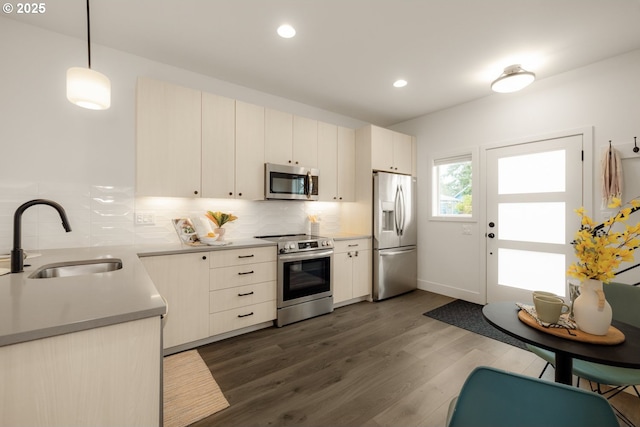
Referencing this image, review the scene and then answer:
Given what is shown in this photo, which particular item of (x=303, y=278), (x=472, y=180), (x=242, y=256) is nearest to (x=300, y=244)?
(x=303, y=278)

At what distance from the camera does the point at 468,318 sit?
10.7 feet

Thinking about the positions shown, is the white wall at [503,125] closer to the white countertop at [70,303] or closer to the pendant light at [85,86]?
the white countertop at [70,303]

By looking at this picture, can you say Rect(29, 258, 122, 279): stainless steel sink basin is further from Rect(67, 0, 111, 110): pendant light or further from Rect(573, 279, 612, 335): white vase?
Rect(573, 279, 612, 335): white vase

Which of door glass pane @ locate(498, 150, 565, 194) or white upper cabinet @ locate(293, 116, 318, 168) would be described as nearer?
door glass pane @ locate(498, 150, 565, 194)

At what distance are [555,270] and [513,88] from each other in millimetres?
2094

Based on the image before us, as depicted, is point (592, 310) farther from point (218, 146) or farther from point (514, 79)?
point (218, 146)

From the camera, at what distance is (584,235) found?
4.07 ft

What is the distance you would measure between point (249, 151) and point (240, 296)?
162 cm

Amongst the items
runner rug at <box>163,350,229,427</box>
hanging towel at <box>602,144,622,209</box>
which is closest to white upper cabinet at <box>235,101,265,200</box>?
runner rug at <box>163,350,229,427</box>

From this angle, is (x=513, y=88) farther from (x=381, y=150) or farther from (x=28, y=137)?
(x=28, y=137)

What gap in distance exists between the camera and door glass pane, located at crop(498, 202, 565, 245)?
310cm

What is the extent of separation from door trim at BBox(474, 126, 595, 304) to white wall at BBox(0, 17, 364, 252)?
3.80 meters

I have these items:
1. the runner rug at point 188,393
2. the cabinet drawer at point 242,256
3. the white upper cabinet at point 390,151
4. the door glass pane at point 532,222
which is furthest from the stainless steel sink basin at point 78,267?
the door glass pane at point 532,222

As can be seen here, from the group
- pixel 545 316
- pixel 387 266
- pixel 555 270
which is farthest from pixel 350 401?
pixel 555 270
